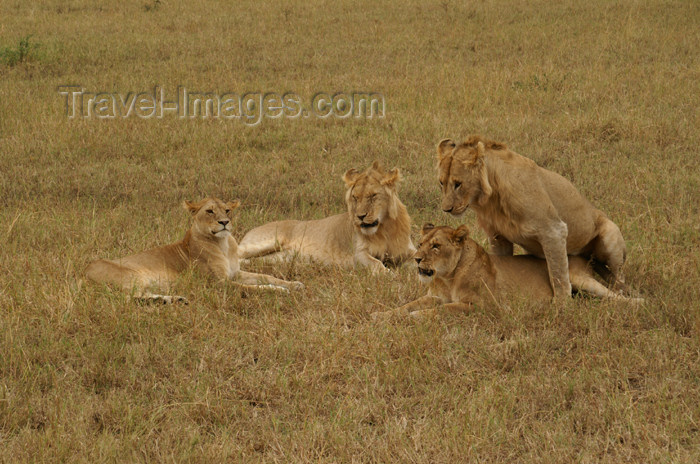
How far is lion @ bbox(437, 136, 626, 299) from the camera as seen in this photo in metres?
5.76

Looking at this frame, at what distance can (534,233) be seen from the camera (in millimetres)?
5891

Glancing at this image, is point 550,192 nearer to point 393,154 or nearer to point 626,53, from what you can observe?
point 393,154

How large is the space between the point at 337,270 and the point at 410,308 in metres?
1.50

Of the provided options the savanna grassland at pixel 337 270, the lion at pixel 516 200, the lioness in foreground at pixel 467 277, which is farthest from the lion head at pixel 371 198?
the lion at pixel 516 200

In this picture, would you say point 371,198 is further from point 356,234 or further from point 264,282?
point 264,282

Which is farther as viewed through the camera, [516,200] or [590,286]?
[590,286]

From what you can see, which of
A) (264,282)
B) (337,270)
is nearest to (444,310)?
(337,270)

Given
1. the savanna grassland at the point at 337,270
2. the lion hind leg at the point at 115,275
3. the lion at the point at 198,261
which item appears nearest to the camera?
the savanna grassland at the point at 337,270

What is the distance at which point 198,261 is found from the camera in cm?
718

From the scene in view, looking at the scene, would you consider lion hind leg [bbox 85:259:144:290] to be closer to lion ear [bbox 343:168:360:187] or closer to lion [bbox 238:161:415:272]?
lion [bbox 238:161:415:272]

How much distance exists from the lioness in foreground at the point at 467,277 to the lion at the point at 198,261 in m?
1.37

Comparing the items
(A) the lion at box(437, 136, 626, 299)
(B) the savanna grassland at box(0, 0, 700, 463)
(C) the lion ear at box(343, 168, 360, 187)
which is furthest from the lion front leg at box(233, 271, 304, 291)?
(A) the lion at box(437, 136, 626, 299)

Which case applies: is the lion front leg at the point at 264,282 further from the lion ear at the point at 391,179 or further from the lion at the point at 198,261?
A: the lion ear at the point at 391,179

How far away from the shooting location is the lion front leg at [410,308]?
6.07 metres
